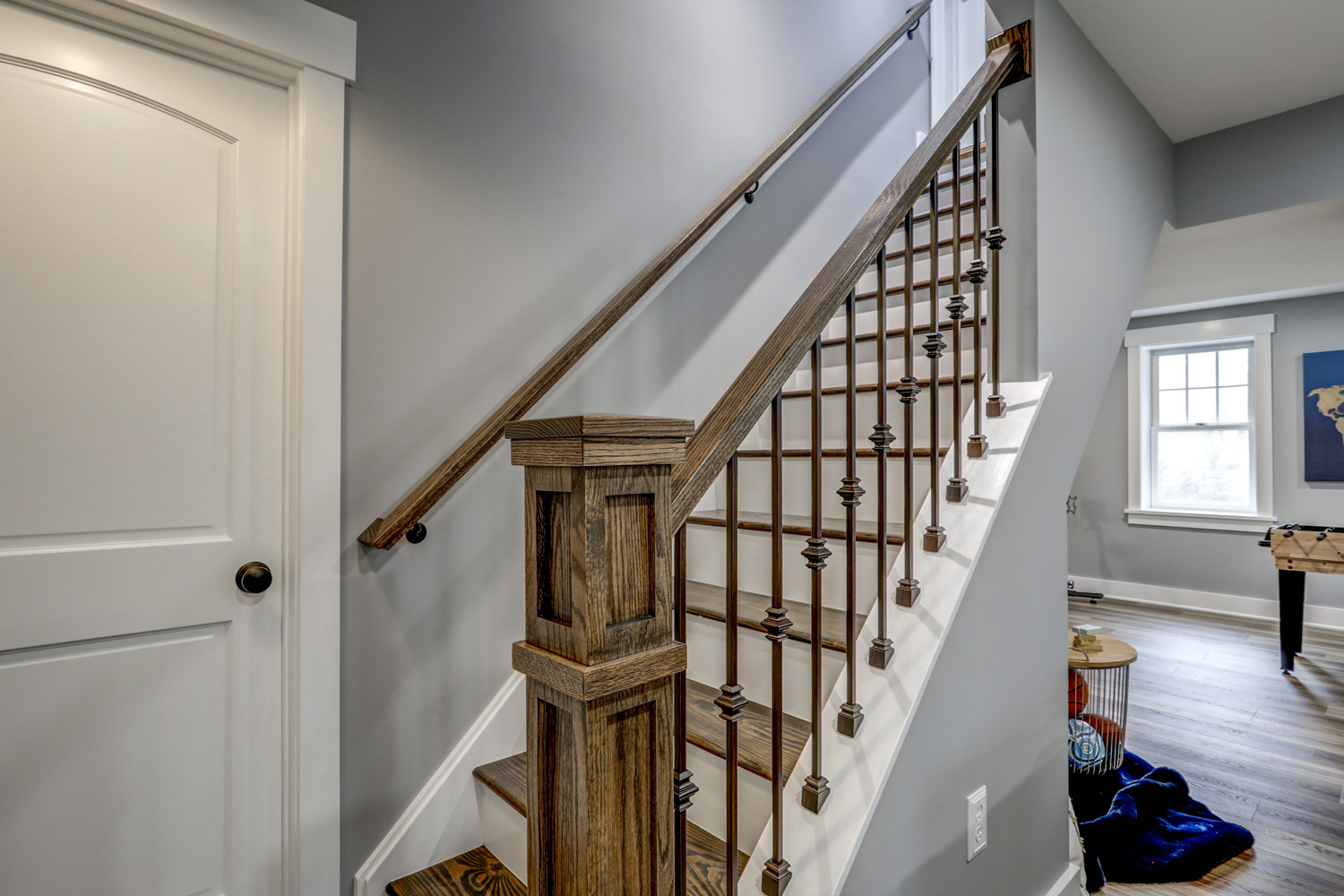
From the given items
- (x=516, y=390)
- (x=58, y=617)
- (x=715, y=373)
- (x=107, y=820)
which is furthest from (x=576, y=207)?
(x=107, y=820)

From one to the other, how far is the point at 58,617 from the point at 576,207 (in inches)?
58.1

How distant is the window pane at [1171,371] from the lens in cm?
554

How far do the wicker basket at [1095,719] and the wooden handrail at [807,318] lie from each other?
2.02 metres

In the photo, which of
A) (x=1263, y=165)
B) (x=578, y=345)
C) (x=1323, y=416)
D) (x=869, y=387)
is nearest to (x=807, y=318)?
(x=578, y=345)

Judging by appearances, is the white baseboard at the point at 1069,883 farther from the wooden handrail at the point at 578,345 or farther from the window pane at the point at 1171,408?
the window pane at the point at 1171,408

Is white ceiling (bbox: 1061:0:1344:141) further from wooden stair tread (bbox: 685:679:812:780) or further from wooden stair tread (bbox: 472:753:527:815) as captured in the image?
wooden stair tread (bbox: 472:753:527:815)

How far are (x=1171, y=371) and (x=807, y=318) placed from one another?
19.9ft

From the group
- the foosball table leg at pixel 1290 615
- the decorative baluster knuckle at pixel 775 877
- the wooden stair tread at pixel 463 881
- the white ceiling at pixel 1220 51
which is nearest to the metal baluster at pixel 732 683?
the decorative baluster knuckle at pixel 775 877

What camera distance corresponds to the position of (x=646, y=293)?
2100mm

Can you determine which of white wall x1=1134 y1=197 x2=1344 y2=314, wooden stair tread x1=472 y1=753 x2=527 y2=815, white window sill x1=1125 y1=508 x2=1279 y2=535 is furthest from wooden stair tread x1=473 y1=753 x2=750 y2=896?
white window sill x1=1125 y1=508 x2=1279 y2=535

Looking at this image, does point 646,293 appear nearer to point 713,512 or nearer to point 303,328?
point 713,512

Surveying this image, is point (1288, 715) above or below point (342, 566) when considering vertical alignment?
below

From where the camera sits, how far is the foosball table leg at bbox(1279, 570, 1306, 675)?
3.79 meters

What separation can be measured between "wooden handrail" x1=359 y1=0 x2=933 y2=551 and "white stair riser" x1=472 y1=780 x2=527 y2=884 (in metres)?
0.65
